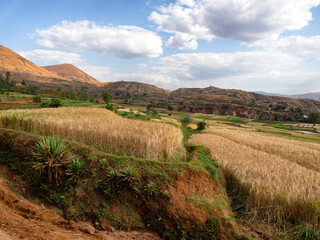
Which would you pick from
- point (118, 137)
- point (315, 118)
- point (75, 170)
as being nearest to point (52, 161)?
point (75, 170)

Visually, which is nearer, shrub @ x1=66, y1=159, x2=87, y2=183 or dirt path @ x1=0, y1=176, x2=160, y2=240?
dirt path @ x1=0, y1=176, x2=160, y2=240

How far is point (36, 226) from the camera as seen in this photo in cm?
374

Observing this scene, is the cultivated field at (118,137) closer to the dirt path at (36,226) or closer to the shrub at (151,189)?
the shrub at (151,189)

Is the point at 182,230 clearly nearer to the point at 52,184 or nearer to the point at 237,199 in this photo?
the point at 237,199

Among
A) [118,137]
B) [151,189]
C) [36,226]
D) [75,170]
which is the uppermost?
[118,137]

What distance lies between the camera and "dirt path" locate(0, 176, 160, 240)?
133 inches

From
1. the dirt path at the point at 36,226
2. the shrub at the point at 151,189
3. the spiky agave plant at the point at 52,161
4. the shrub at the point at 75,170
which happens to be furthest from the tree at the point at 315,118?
the spiky agave plant at the point at 52,161

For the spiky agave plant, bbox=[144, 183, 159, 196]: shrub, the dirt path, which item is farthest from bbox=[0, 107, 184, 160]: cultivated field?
the dirt path

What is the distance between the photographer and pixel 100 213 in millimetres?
4930

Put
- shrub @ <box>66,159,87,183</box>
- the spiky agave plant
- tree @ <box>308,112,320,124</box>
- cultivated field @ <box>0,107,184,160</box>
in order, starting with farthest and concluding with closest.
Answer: tree @ <box>308,112,320,124</box>
cultivated field @ <box>0,107,184,160</box>
shrub @ <box>66,159,87,183</box>
the spiky agave plant

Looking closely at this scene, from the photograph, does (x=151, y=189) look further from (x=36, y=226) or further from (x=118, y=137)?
(x=118, y=137)

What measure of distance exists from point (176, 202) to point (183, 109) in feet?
373

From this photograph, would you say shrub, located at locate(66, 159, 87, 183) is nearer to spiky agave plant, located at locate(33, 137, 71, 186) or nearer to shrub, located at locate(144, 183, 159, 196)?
spiky agave plant, located at locate(33, 137, 71, 186)

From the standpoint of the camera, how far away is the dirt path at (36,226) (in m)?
3.38
